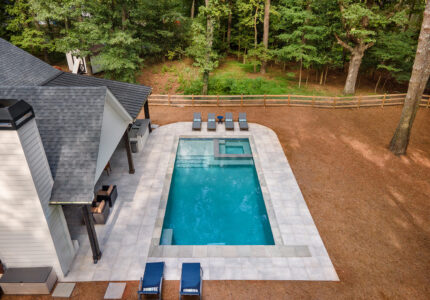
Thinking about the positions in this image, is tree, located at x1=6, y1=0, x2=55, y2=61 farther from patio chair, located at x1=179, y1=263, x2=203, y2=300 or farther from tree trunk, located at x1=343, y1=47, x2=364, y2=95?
tree trunk, located at x1=343, y1=47, x2=364, y2=95

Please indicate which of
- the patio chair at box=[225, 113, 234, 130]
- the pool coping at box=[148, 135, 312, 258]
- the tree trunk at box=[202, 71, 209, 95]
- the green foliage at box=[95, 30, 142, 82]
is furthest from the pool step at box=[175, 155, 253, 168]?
the green foliage at box=[95, 30, 142, 82]

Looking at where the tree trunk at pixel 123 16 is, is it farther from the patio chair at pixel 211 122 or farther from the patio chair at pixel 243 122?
the patio chair at pixel 243 122

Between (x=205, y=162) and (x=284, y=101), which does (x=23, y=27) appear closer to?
(x=205, y=162)

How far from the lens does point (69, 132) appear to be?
789cm

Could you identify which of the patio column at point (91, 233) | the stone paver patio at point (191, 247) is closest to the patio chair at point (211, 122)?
the stone paver patio at point (191, 247)

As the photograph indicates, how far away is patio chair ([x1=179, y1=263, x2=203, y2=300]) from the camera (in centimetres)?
739

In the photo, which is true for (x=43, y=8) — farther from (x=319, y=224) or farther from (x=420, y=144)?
(x=420, y=144)

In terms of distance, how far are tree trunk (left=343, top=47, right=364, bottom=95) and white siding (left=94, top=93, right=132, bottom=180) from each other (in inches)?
771

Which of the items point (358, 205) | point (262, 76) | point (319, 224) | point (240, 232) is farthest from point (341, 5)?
point (240, 232)

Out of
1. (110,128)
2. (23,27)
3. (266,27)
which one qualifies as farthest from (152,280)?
(23,27)

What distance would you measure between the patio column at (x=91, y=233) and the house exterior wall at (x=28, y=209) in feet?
2.26

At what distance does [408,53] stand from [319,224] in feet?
62.7

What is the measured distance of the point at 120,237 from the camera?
959cm

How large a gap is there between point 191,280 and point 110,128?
6.18m
